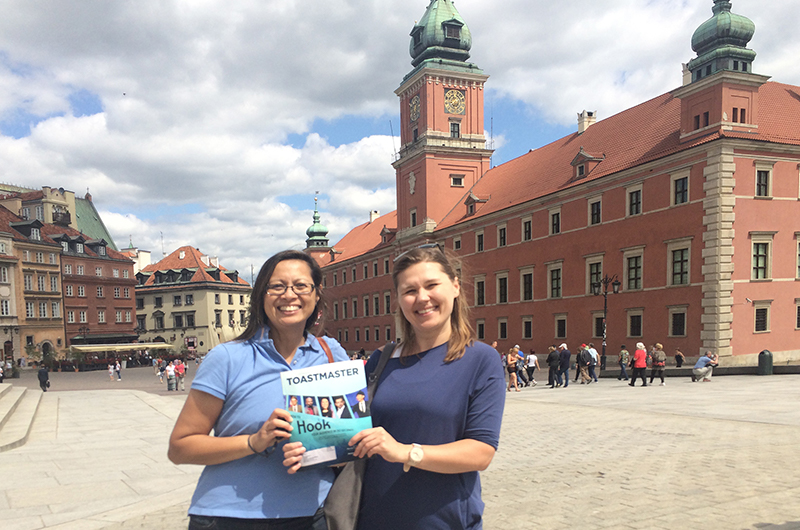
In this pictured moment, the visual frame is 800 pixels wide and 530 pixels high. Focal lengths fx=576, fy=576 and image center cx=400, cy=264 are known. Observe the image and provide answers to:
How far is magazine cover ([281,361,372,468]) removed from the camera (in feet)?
6.81

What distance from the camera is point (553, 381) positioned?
22094mm

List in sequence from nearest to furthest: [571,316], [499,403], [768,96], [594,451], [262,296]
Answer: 1. [499,403]
2. [262,296]
3. [594,451]
4. [768,96]
5. [571,316]

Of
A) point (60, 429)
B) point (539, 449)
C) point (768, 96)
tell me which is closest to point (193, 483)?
point (539, 449)

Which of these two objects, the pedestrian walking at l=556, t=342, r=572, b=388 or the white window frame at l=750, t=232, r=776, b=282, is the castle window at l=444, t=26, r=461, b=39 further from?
the pedestrian walking at l=556, t=342, r=572, b=388

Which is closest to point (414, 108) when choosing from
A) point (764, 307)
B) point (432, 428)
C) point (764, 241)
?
point (764, 241)

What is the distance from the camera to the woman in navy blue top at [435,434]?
2178mm

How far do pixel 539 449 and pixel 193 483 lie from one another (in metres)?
5.16

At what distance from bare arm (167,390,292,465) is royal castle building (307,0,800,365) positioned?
16224 mm

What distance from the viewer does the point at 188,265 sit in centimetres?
7900

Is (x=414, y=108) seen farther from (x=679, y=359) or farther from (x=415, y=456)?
(x=415, y=456)

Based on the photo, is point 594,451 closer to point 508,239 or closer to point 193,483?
point 193,483

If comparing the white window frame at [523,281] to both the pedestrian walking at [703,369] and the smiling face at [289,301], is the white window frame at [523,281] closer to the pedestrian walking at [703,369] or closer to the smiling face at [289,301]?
the pedestrian walking at [703,369]

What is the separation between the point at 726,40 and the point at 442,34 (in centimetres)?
2780

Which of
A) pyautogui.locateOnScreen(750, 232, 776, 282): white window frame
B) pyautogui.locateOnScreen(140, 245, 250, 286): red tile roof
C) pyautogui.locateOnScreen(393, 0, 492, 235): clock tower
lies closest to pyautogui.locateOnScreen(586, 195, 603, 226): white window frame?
pyautogui.locateOnScreen(750, 232, 776, 282): white window frame
